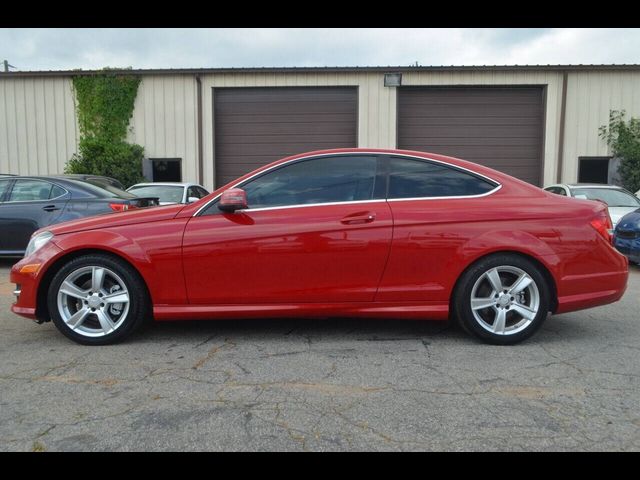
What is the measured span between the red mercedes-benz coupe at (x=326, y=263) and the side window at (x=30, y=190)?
4.04 meters

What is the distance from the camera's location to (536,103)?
15531mm

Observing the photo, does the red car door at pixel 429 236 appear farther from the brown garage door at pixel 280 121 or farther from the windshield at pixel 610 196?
the brown garage door at pixel 280 121

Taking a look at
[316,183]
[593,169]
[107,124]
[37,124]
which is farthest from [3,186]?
[593,169]

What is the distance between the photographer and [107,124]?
15875mm

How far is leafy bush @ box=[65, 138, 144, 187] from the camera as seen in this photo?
15.3 metres

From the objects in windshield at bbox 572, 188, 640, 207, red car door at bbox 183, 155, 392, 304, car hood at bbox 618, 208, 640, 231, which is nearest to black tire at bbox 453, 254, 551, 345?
red car door at bbox 183, 155, 392, 304

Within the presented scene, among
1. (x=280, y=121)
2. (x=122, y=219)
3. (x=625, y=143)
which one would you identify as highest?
(x=280, y=121)

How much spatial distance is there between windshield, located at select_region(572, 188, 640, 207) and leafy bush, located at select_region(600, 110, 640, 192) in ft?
17.5

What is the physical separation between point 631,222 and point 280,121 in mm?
10257

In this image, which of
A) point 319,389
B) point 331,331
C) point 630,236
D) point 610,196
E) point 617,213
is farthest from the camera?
point 610,196

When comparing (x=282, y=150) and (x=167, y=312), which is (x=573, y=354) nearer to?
(x=167, y=312)

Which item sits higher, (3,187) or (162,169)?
(162,169)

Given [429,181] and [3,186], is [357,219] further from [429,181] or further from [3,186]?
[3,186]
